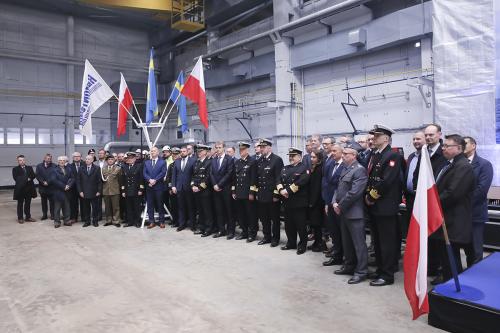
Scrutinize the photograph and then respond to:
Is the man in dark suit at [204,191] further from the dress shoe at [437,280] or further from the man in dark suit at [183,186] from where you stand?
the dress shoe at [437,280]

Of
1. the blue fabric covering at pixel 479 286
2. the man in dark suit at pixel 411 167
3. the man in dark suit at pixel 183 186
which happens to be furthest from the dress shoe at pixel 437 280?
the man in dark suit at pixel 183 186

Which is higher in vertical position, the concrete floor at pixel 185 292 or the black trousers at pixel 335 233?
the black trousers at pixel 335 233

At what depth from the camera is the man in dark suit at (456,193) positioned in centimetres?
316

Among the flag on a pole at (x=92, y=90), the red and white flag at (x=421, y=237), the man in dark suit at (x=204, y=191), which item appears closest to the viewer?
the red and white flag at (x=421, y=237)

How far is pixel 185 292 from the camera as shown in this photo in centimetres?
353

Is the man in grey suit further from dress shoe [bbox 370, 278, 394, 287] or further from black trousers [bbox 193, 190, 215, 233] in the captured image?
black trousers [bbox 193, 190, 215, 233]

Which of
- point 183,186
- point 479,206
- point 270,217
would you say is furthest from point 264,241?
point 479,206

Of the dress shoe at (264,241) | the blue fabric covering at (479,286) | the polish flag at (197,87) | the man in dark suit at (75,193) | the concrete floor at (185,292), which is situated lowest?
the concrete floor at (185,292)

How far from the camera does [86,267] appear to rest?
14.6 ft

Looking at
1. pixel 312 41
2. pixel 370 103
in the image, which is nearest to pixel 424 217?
pixel 370 103

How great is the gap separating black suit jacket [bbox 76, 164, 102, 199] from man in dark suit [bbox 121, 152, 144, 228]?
536mm

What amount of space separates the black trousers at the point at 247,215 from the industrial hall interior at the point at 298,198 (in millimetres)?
30

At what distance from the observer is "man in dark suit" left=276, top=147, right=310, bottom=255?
192 inches

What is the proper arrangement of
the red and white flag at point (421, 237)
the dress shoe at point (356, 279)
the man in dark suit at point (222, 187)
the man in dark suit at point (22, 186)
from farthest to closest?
the man in dark suit at point (22, 186), the man in dark suit at point (222, 187), the dress shoe at point (356, 279), the red and white flag at point (421, 237)
